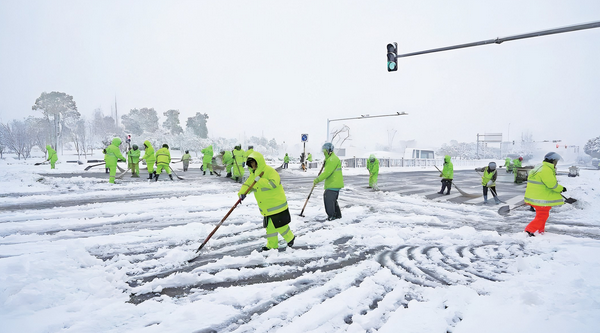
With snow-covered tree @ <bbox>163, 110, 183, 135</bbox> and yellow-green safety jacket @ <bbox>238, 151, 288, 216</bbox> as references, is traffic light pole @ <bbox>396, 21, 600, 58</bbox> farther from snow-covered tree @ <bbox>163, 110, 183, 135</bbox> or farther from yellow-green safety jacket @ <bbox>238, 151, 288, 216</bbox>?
snow-covered tree @ <bbox>163, 110, 183, 135</bbox>

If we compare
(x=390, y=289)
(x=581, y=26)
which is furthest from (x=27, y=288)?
(x=581, y=26)

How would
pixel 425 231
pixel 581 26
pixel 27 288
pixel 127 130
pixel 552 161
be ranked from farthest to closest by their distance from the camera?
1. pixel 127 130
2. pixel 581 26
3. pixel 425 231
4. pixel 552 161
5. pixel 27 288

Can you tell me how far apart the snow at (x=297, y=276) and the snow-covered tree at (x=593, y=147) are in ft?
248

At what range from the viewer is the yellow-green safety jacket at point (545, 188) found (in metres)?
5.41

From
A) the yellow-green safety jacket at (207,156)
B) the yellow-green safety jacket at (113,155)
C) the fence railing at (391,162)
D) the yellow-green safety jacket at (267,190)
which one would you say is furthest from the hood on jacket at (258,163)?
the fence railing at (391,162)

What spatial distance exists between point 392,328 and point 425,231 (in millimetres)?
3934

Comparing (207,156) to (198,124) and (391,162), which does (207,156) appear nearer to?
(391,162)

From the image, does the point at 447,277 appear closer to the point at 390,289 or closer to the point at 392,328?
the point at 390,289

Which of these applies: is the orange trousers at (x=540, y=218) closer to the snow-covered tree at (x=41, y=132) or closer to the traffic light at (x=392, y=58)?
the traffic light at (x=392, y=58)

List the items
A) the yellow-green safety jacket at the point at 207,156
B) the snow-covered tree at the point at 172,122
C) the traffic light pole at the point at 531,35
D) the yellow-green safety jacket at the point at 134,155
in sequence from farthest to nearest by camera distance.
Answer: the snow-covered tree at the point at 172,122 < the yellow-green safety jacket at the point at 207,156 < the yellow-green safety jacket at the point at 134,155 < the traffic light pole at the point at 531,35

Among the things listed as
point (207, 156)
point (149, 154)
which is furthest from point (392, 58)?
point (207, 156)

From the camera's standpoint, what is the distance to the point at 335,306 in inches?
119

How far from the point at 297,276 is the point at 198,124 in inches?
2988

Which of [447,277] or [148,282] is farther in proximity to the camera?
[447,277]
